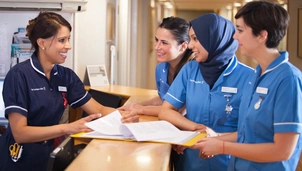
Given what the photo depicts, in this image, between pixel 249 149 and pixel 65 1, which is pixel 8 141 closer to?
pixel 249 149

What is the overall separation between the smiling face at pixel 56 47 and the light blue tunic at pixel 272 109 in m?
1.04

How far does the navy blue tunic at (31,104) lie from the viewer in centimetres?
193

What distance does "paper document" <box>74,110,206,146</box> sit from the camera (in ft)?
5.29

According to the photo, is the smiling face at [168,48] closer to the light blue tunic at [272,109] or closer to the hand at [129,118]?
the hand at [129,118]

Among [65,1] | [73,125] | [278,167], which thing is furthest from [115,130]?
[65,1]

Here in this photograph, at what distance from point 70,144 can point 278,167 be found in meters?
0.81

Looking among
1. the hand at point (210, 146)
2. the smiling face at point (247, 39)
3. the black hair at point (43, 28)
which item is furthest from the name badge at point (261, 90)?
the black hair at point (43, 28)

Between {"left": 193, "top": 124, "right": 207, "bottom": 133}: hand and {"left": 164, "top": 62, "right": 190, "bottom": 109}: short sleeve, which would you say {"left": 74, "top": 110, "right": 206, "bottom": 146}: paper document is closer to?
{"left": 193, "top": 124, "right": 207, "bottom": 133}: hand

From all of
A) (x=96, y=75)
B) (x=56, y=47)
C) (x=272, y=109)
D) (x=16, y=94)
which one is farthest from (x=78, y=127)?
(x=96, y=75)

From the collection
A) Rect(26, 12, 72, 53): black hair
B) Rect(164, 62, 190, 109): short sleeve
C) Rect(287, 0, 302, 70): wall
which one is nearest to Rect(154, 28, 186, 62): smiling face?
Rect(164, 62, 190, 109): short sleeve

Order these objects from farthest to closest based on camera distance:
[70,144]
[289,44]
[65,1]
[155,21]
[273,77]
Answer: [155,21], [289,44], [65,1], [70,144], [273,77]

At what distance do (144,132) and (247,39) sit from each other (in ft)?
1.88

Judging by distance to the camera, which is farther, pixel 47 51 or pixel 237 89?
pixel 47 51

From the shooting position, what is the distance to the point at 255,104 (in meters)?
1.49
